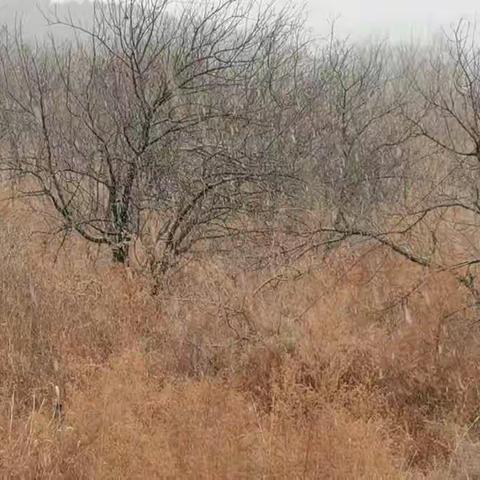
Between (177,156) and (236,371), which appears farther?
(177,156)

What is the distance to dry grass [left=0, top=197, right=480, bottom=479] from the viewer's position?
299 cm

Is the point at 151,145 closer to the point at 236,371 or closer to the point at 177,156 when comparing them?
the point at 177,156

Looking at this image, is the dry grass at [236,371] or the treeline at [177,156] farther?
the treeline at [177,156]

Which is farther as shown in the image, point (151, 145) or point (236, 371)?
point (151, 145)

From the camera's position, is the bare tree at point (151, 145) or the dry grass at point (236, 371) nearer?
the dry grass at point (236, 371)

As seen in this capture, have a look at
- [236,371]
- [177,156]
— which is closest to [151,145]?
[177,156]

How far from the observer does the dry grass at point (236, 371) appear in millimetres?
2992

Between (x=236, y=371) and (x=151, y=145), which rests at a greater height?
(x=151, y=145)

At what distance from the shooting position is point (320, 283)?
5129mm

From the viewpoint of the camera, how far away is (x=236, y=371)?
404cm

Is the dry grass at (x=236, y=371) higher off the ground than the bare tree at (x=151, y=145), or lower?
lower

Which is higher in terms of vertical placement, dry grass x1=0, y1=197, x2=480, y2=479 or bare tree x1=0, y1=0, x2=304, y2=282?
bare tree x1=0, y1=0, x2=304, y2=282

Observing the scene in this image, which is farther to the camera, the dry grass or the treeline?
the treeline

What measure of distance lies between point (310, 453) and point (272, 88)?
629cm
